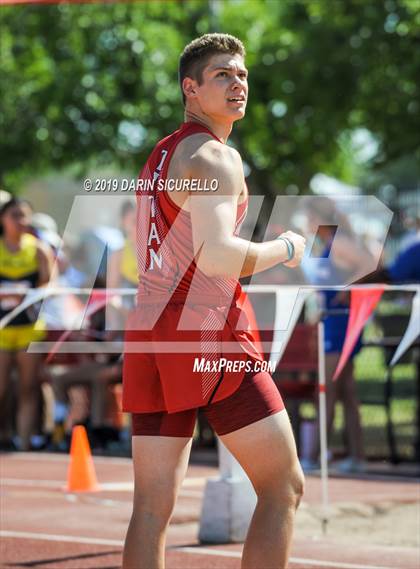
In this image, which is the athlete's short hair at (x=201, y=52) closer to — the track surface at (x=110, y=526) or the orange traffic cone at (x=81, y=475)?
the track surface at (x=110, y=526)

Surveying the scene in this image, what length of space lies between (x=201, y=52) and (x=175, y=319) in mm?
993

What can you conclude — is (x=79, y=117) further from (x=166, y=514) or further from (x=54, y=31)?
(x=166, y=514)

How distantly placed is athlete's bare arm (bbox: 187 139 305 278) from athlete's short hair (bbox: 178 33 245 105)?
36 centimetres

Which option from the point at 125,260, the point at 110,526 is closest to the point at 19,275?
the point at 125,260

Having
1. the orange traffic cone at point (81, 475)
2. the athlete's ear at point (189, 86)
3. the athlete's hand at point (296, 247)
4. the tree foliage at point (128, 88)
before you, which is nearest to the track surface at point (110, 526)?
the orange traffic cone at point (81, 475)

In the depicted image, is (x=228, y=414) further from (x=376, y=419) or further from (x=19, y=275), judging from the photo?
(x=376, y=419)

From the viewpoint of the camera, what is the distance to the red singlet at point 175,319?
4.36 m

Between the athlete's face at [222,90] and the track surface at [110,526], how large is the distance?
Answer: 9.59 feet

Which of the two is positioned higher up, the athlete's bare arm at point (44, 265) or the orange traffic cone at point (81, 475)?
the athlete's bare arm at point (44, 265)

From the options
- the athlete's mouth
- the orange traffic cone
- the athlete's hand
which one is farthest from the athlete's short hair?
the orange traffic cone

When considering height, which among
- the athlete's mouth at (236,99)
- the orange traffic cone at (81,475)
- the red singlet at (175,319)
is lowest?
the red singlet at (175,319)

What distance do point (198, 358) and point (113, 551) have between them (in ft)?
9.90

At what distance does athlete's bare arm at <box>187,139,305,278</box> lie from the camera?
4227mm

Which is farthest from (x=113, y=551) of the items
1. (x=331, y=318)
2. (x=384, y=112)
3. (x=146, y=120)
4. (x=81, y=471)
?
(x=146, y=120)
